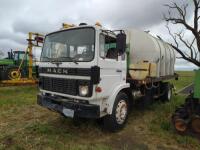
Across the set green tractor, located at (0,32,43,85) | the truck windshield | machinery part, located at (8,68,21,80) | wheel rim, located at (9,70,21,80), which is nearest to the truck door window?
the truck windshield

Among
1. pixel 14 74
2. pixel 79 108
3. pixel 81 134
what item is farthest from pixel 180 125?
pixel 14 74

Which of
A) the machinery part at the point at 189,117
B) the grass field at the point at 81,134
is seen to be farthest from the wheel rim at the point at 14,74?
the machinery part at the point at 189,117

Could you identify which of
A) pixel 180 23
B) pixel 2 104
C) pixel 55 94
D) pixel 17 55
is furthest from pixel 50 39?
pixel 17 55

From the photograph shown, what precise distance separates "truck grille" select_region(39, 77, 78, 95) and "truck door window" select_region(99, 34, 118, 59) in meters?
0.98

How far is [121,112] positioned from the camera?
5859 millimetres

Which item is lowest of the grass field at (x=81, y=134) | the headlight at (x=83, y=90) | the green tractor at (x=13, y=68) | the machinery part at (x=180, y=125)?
the grass field at (x=81, y=134)

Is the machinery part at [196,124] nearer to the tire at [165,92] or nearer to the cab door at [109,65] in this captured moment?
the cab door at [109,65]

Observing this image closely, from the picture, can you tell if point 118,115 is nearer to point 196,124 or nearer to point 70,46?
point 196,124

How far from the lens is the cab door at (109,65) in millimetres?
5055

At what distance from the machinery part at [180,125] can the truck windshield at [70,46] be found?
9.43 ft

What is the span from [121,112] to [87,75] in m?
1.71

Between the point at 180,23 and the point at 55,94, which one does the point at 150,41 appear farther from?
the point at 180,23

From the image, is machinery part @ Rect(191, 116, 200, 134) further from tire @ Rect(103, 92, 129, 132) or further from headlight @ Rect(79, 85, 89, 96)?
headlight @ Rect(79, 85, 89, 96)

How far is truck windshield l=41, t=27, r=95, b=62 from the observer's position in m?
4.98
